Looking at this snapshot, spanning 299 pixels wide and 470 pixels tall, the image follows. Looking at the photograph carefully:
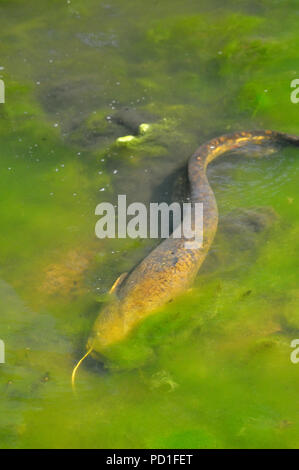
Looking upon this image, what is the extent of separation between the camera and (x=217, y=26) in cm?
770

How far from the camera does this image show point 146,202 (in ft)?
18.1

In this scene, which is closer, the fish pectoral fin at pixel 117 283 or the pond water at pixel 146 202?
the pond water at pixel 146 202

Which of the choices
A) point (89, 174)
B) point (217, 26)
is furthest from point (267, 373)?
point (217, 26)

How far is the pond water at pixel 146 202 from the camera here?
363cm

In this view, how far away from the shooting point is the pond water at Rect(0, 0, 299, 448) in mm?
3631

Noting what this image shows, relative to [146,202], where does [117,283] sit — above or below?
below

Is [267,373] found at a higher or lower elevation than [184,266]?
lower

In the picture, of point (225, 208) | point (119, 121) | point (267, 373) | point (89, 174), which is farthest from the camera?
point (119, 121)

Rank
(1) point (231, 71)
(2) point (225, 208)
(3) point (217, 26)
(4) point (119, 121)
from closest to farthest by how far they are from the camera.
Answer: (2) point (225, 208), (4) point (119, 121), (1) point (231, 71), (3) point (217, 26)

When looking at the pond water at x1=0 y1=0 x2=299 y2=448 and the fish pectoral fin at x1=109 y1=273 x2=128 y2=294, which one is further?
the fish pectoral fin at x1=109 y1=273 x2=128 y2=294

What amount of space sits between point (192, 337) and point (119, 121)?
3.25 m

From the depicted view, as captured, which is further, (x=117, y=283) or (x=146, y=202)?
(x=146, y=202)

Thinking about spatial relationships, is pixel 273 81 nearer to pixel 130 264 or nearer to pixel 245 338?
pixel 130 264

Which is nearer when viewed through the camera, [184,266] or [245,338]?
[245,338]
